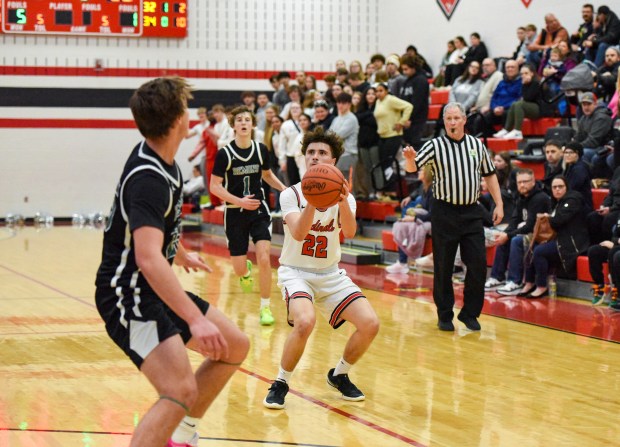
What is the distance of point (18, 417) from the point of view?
18.5 ft

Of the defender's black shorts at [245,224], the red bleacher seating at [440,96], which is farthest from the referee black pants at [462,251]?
the red bleacher seating at [440,96]

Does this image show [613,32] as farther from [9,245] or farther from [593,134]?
[9,245]

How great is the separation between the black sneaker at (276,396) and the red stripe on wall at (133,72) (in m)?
16.7

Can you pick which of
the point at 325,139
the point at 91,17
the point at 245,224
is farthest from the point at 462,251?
the point at 91,17

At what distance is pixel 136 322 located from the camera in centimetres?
396

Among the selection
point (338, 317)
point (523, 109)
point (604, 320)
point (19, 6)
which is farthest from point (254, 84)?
point (338, 317)

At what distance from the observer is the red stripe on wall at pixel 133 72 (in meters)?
21.6

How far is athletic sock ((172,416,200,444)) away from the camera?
4.28 metres

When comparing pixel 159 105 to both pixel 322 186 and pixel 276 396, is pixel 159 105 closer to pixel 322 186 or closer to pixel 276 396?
pixel 322 186

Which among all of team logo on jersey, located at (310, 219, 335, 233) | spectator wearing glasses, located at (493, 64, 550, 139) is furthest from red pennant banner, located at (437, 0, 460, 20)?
team logo on jersey, located at (310, 219, 335, 233)

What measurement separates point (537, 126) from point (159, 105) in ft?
37.2

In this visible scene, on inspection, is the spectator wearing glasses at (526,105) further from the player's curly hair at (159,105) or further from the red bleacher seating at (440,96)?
the player's curly hair at (159,105)

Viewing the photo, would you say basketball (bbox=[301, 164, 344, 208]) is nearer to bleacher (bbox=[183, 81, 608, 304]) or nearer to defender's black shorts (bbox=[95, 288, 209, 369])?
defender's black shorts (bbox=[95, 288, 209, 369])

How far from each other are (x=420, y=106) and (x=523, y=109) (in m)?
1.87
